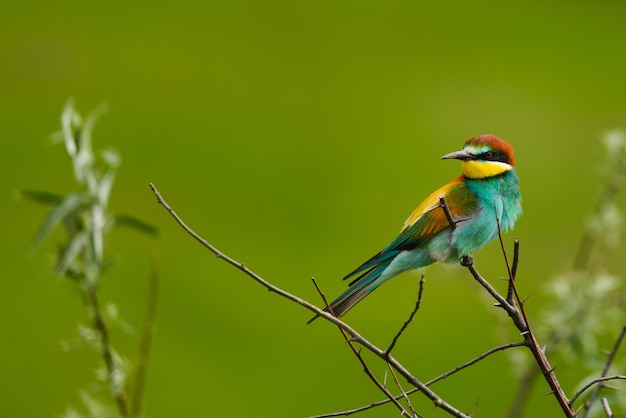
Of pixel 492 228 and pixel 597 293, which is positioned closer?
pixel 492 228

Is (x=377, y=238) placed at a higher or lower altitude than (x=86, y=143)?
higher

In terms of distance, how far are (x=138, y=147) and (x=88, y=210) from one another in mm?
2719

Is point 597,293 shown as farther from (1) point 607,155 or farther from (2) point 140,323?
(2) point 140,323

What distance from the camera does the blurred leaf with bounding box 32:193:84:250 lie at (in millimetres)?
1040

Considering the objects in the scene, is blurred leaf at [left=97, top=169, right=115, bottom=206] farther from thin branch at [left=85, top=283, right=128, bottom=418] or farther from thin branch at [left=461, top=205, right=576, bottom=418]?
thin branch at [left=461, top=205, right=576, bottom=418]

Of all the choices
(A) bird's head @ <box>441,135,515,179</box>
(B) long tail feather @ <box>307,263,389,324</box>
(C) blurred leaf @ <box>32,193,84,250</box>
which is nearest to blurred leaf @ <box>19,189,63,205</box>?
(C) blurred leaf @ <box>32,193,84,250</box>

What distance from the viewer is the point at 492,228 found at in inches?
46.6

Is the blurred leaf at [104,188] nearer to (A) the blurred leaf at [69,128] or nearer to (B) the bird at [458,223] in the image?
(A) the blurred leaf at [69,128]

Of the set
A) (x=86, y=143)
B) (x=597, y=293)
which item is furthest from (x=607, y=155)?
(x=86, y=143)

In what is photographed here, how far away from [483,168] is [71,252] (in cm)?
52

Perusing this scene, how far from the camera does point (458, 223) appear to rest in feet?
3.82

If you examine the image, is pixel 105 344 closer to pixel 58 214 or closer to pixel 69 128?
pixel 58 214

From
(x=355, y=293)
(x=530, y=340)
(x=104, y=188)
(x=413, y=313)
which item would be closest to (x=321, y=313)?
(x=413, y=313)

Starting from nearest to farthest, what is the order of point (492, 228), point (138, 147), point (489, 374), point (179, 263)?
1. point (492, 228)
2. point (489, 374)
3. point (179, 263)
4. point (138, 147)
